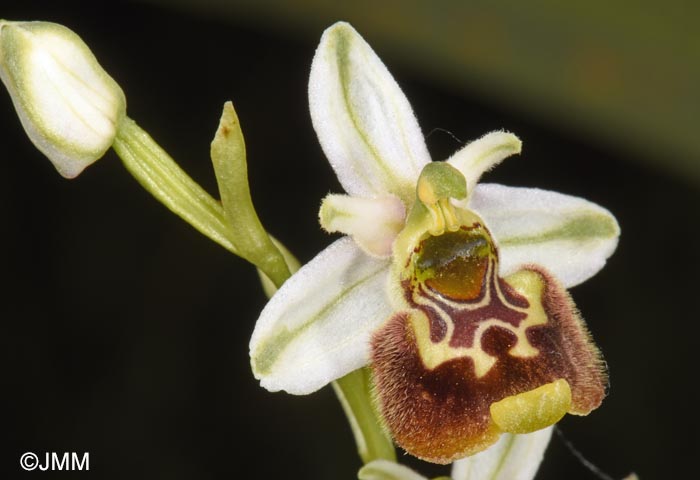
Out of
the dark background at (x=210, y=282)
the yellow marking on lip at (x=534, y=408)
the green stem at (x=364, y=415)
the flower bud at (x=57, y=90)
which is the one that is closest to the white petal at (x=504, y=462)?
the green stem at (x=364, y=415)

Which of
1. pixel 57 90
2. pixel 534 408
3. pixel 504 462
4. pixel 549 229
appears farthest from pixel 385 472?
pixel 57 90

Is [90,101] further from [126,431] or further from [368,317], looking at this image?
[126,431]

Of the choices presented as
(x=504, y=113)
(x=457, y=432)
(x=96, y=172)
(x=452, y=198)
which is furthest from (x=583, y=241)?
(x=96, y=172)

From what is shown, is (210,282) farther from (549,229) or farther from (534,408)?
(534,408)

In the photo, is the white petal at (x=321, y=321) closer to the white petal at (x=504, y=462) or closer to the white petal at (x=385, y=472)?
the white petal at (x=385, y=472)

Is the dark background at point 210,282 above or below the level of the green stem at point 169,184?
below

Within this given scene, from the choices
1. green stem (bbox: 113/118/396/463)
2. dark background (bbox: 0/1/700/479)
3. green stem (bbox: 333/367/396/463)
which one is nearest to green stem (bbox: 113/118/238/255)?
green stem (bbox: 113/118/396/463)

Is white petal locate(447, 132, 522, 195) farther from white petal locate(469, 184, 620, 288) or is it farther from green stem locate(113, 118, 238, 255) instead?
green stem locate(113, 118, 238, 255)
